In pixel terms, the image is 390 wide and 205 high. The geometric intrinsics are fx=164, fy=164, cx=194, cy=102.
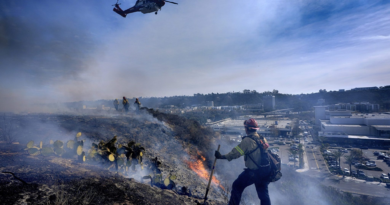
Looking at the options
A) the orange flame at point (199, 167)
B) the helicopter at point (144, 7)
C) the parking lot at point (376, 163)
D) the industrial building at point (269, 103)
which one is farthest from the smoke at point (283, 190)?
the industrial building at point (269, 103)

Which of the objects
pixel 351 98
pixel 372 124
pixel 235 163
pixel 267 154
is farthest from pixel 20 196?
pixel 351 98

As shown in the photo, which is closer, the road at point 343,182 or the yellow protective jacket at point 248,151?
the yellow protective jacket at point 248,151

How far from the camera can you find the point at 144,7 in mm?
10781

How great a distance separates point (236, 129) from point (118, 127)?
3285 centimetres

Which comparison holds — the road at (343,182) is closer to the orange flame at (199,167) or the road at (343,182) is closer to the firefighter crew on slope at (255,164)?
the orange flame at (199,167)

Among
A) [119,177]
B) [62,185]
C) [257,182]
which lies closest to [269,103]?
[257,182]

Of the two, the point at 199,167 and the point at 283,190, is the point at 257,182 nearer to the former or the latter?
the point at 199,167

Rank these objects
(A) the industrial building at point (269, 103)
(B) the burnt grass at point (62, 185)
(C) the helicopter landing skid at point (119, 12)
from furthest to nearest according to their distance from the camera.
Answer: (A) the industrial building at point (269, 103) → (C) the helicopter landing skid at point (119, 12) → (B) the burnt grass at point (62, 185)

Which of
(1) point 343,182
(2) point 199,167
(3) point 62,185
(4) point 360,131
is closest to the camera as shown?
(3) point 62,185

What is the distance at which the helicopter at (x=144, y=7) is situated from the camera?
1026cm

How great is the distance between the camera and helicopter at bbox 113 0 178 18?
10.3 meters

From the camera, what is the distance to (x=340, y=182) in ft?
62.7

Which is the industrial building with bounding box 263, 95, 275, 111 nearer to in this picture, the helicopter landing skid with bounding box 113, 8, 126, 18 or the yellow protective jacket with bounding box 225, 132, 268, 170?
the helicopter landing skid with bounding box 113, 8, 126, 18

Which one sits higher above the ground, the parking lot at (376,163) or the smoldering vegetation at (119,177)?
the smoldering vegetation at (119,177)
